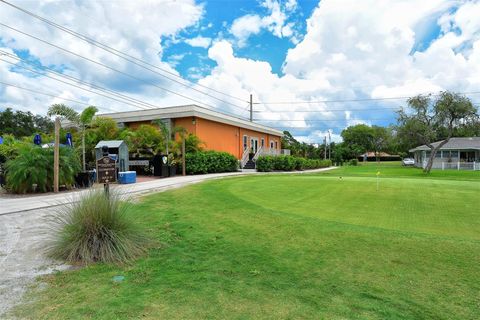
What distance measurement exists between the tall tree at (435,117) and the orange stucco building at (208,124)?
13593 millimetres

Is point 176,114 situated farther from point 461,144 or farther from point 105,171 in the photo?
point 461,144

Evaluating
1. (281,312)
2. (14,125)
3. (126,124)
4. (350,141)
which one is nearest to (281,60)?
(126,124)

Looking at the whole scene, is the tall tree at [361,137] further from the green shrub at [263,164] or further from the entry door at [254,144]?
the green shrub at [263,164]

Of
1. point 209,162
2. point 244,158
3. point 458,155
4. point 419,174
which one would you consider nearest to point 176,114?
point 209,162

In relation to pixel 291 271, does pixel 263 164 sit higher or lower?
higher

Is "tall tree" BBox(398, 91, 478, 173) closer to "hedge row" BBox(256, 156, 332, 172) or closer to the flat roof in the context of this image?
"hedge row" BBox(256, 156, 332, 172)

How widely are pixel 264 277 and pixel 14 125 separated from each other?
59.7 m

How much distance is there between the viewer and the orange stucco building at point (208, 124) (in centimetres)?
2230

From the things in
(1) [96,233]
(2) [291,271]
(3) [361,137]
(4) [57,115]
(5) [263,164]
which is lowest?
(2) [291,271]

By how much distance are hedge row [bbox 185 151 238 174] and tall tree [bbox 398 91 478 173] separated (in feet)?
58.7

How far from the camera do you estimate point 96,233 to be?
459cm

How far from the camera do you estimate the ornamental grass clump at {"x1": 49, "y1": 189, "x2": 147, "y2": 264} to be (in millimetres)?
4430

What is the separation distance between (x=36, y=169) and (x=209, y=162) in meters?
11.4

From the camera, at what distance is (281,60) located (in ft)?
92.5
